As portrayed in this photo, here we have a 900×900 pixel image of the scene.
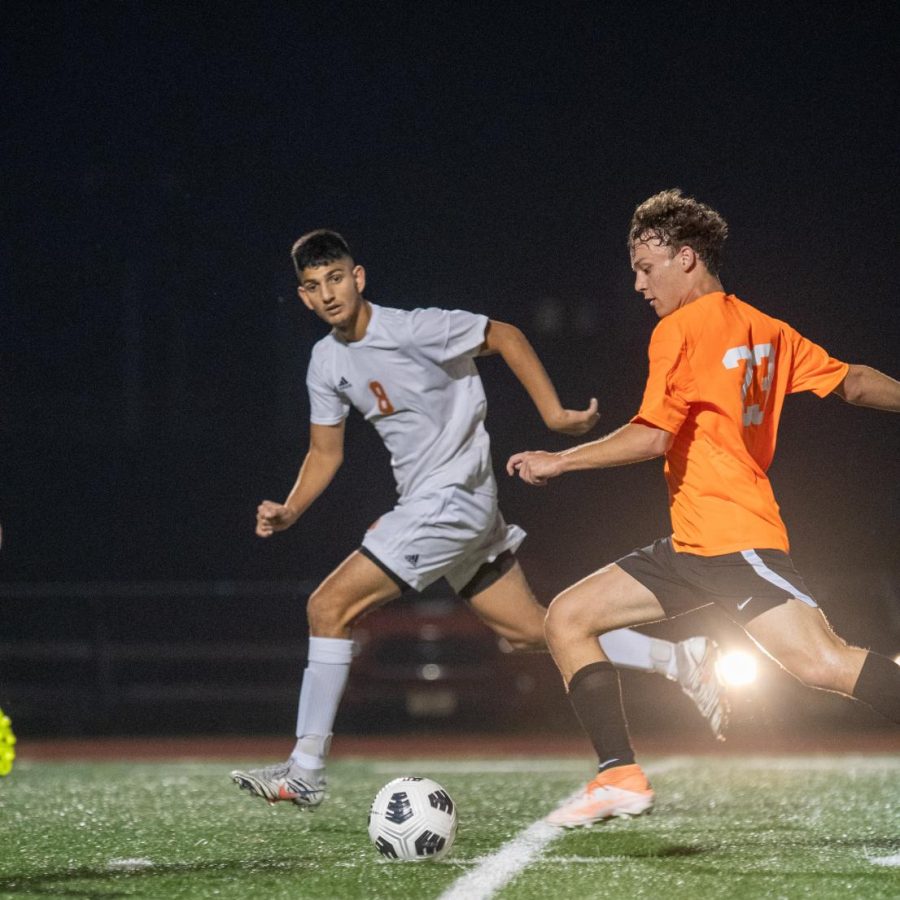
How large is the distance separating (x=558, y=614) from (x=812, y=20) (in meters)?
13.8

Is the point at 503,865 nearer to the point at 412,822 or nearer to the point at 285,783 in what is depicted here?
the point at 412,822

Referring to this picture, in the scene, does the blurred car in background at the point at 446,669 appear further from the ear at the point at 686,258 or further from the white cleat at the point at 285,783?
the ear at the point at 686,258

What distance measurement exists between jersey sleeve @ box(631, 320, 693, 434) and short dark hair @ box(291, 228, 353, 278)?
1.65 m

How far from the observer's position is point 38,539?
19641 millimetres

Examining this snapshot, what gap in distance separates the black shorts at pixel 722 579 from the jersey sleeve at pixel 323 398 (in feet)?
5.46

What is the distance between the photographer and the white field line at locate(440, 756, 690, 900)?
4.00m

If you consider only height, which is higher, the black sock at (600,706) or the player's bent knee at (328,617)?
the player's bent knee at (328,617)

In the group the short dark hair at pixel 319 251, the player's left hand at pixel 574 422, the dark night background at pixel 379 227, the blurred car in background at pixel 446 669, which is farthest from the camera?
the dark night background at pixel 379 227

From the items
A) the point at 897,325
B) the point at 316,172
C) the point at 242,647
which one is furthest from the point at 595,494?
the point at 316,172

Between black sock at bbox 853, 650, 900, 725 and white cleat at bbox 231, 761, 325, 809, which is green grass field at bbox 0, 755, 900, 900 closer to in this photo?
white cleat at bbox 231, 761, 325, 809

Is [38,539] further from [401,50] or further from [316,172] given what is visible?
[401,50]

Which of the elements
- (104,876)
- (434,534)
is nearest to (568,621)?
(434,534)

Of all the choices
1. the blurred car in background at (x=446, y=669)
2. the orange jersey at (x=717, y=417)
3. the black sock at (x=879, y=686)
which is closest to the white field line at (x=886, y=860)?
the black sock at (x=879, y=686)

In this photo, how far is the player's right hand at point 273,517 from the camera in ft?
18.7
